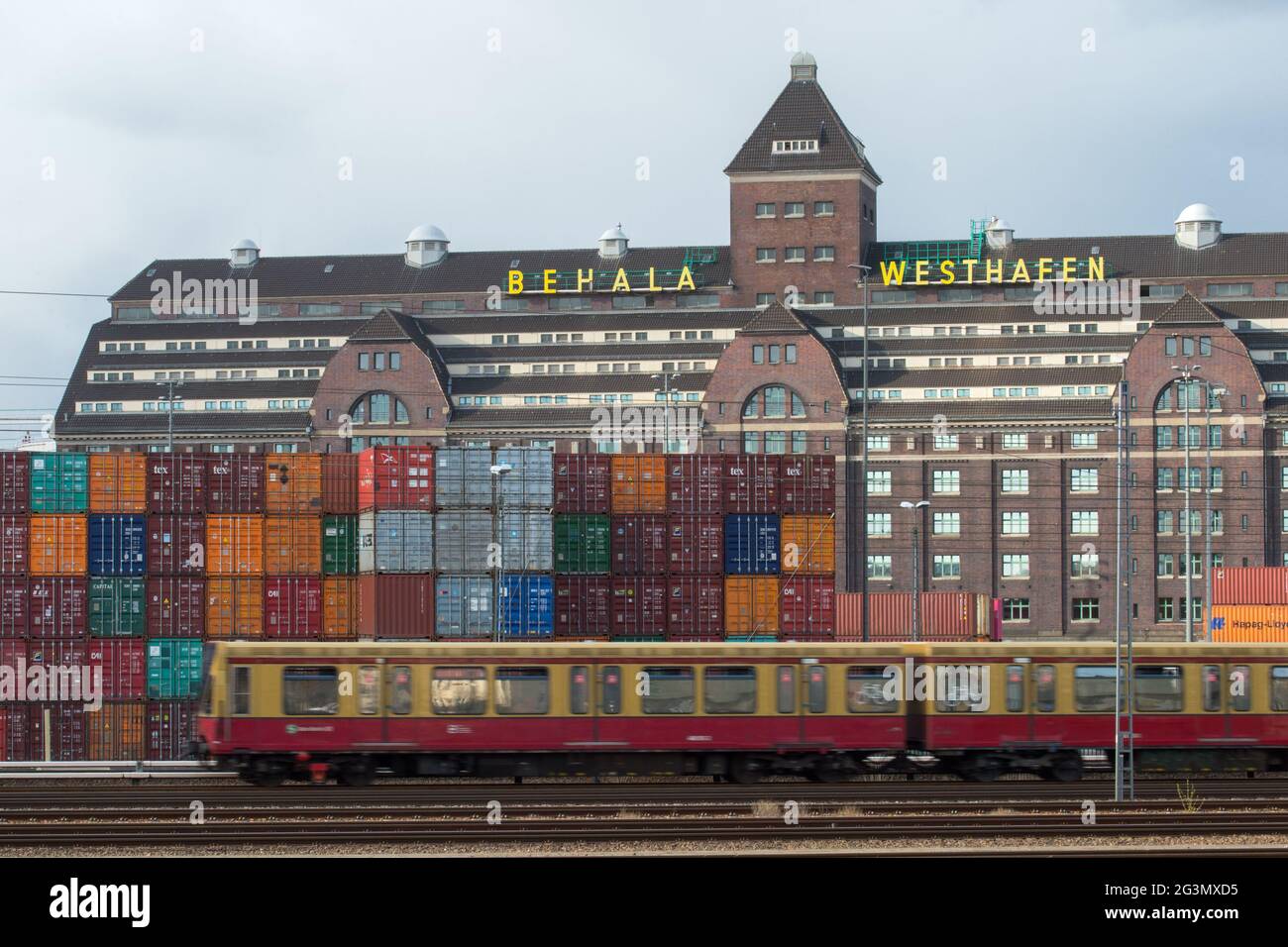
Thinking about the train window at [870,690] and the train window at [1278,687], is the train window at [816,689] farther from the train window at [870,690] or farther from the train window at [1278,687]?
the train window at [1278,687]

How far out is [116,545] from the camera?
58844mm

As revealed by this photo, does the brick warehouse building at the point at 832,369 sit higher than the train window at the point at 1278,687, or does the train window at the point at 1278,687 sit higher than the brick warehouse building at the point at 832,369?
the brick warehouse building at the point at 832,369

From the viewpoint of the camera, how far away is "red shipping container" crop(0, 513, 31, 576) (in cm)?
5834

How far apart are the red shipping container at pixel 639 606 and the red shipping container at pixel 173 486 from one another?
14237mm

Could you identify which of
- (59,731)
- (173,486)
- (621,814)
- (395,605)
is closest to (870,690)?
(621,814)

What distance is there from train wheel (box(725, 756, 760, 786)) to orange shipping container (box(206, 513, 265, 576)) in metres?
22.0

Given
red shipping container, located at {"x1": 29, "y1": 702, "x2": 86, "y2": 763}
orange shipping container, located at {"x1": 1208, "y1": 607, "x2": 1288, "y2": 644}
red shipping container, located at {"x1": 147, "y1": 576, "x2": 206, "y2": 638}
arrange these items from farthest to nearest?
1. orange shipping container, located at {"x1": 1208, "y1": 607, "x2": 1288, "y2": 644}
2. red shipping container, located at {"x1": 147, "y1": 576, "x2": 206, "y2": 638}
3. red shipping container, located at {"x1": 29, "y1": 702, "x2": 86, "y2": 763}

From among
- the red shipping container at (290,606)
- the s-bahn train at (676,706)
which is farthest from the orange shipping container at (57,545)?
the s-bahn train at (676,706)

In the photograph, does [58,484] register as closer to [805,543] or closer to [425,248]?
[805,543]

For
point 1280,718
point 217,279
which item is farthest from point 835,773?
point 217,279

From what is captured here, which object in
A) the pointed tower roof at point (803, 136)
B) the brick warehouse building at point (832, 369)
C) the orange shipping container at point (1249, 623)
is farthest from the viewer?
the pointed tower roof at point (803, 136)

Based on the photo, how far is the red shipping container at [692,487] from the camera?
6244 cm

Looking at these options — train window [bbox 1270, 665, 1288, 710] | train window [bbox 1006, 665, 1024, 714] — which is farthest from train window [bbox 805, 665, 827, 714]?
train window [bbox 1270, 665, 1288, 710]

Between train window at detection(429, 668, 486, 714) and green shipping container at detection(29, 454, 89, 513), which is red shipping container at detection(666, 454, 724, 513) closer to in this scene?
green shipping container at detection(29, 454, 89, 513)
